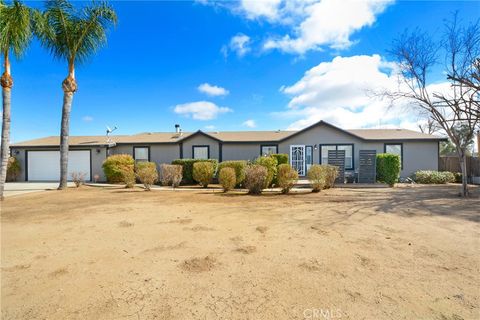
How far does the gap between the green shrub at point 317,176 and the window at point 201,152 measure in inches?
362

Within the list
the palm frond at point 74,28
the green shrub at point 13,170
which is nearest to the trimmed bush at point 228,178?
the palm frond at point 74,28

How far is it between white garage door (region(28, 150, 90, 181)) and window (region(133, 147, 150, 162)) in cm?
337

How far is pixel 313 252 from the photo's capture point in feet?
13.9

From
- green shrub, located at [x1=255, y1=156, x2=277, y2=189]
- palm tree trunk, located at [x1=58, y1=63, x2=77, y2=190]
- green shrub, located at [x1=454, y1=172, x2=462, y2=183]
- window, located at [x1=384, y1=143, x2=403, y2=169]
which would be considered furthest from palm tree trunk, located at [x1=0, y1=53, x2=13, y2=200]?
green shrub, located at [x1=454, y1=172, x2=462, y2=183]

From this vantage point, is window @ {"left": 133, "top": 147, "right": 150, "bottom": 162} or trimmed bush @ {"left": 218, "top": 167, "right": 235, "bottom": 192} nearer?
trimmed bush @ {"left": 218, "top": 167, "right": 235, "bottom": 192}

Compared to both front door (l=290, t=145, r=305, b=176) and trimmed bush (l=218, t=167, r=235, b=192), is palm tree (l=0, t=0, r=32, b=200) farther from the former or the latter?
front door (l=290, t=145, r=305, b=176)

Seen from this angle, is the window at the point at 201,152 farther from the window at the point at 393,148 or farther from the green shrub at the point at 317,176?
the window at the point at 393,148

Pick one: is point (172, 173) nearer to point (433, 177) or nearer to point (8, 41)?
point (8, 41)

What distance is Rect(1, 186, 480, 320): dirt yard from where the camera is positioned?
274 centimetres

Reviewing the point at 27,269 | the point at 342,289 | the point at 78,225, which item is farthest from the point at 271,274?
the point at 78,225

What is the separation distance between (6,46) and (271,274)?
13070 mm

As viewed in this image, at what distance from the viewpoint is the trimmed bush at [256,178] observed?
36.5ft

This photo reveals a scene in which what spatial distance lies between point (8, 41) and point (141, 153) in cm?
1030

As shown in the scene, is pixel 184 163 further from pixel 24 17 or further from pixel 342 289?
pixel 342 289
